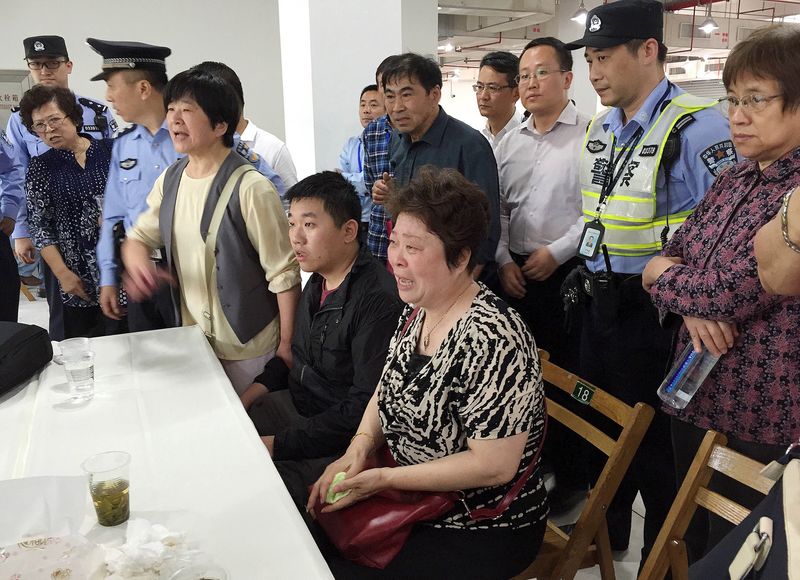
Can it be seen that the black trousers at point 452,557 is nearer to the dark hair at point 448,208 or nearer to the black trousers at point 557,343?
the dark hair at point 448,208

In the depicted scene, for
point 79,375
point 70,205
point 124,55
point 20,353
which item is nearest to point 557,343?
point 79,375

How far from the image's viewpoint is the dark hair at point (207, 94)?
2.08 metres

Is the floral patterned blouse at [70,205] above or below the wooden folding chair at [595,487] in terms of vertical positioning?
above

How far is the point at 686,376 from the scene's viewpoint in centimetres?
149

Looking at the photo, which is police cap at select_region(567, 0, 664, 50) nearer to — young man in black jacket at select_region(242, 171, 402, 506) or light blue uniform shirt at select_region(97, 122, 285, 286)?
young man in black jacket at select_region(242, 171, 402, 506)

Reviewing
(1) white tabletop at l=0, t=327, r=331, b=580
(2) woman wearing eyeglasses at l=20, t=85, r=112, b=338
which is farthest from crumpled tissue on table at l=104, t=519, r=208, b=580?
(2) woman wearing eyeglasses at l=20, t=85, r=112, b=338

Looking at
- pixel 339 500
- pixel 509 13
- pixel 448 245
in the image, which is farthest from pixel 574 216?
pixel 509 13

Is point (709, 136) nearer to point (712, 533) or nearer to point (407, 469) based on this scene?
point (712, 533)

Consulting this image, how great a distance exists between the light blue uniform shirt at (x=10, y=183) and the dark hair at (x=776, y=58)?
337 centimetres

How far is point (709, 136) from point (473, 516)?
46.4 inches

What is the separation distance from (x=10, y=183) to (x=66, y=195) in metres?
0.87

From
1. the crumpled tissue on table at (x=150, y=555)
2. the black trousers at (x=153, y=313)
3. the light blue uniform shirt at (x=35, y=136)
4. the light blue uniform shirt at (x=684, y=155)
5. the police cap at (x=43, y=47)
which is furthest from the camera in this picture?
the police cap at (x=43, y=47)

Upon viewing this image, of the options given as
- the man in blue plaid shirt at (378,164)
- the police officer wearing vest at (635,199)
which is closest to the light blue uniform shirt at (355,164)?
the man in blue plaid shirt at (378,164)

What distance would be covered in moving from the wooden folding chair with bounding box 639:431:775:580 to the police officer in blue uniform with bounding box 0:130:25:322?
A: 3124 mm
